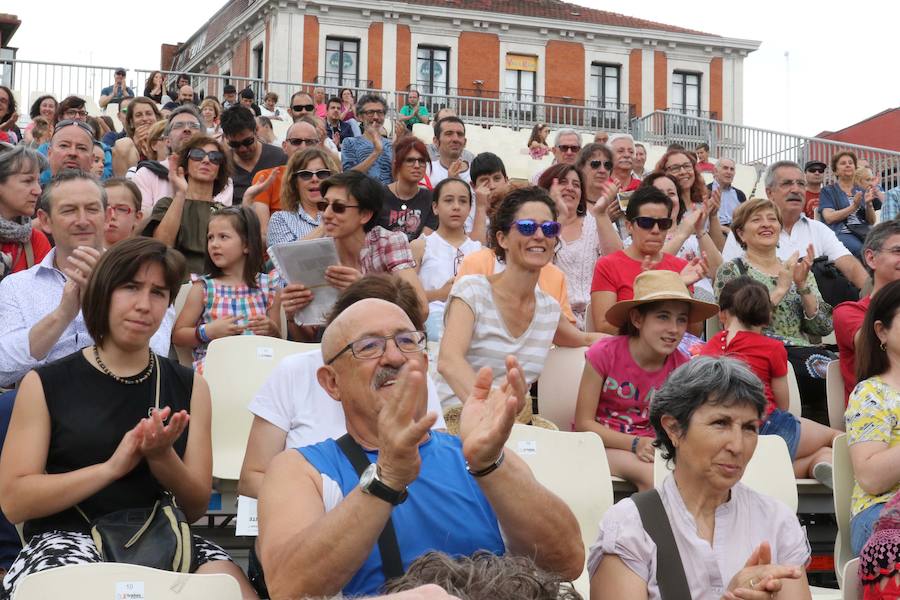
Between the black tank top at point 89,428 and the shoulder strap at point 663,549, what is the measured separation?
4.66 ft

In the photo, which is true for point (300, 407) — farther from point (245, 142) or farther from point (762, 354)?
point (245, 142)

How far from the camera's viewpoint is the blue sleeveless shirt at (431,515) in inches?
97.0

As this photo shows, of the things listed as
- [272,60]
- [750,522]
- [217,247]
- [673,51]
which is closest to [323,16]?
[272,60]

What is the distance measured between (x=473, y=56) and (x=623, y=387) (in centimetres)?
3277

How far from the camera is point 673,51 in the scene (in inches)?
1474

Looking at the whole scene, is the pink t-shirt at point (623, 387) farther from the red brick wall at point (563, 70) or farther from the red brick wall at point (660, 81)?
the red brick wall at point (660, 81)

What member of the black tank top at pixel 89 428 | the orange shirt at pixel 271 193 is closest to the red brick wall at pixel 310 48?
the orange shirt at pixel 271 193

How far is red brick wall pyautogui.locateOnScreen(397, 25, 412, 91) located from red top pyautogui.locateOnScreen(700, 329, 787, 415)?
1222 inches

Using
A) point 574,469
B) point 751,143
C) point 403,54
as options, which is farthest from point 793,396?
point 403,54

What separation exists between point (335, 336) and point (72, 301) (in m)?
1.60

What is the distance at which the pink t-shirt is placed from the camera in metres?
4.54

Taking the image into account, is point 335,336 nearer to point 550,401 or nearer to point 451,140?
point 550,401

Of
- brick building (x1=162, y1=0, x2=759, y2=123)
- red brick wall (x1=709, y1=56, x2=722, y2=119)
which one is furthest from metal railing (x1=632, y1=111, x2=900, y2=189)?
red brick wall (x1=709, y1=56, x2=722, y2=119)

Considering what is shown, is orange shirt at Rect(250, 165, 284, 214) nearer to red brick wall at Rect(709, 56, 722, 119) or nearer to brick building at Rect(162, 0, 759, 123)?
brick building at Rect(162, 0, 759, 123)
